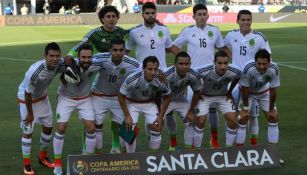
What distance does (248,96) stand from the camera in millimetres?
7418

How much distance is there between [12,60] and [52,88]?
678 centimetres

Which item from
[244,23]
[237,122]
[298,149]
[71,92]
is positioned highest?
[244,23]

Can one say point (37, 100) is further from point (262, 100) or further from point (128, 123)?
point (262, 100)

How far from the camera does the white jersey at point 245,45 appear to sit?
7953mm

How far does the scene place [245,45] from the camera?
797 centimetres

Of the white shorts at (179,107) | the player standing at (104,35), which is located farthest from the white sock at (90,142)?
the white shorts at (179,107)

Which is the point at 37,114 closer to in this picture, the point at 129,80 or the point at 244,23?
the point at 129,80

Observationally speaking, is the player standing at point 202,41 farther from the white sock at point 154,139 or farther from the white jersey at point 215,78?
the white sock at point 154,139

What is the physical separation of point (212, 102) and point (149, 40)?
1466 mm

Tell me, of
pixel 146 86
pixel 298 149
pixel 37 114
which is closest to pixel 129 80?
pixel 146 86

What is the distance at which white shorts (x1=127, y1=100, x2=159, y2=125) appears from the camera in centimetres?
711

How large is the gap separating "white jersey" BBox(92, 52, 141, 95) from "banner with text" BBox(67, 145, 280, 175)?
1348 mm

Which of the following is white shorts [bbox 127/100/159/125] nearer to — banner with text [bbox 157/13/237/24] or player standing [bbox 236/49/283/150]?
player standing [bbox 236/49/283/150]

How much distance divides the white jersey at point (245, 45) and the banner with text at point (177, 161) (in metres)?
1.72
